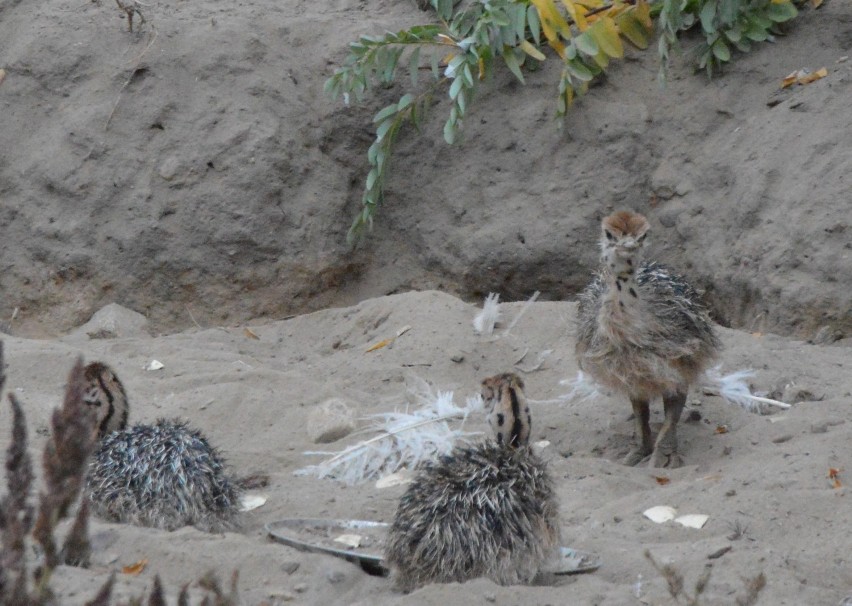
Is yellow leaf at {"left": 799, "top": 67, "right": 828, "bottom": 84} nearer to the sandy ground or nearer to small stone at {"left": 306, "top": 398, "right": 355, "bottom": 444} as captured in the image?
the sandy ground

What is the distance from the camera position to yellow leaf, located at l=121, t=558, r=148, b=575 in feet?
16.3

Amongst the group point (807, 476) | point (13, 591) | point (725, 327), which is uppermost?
point (13, 591)

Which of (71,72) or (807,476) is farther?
(71,72)

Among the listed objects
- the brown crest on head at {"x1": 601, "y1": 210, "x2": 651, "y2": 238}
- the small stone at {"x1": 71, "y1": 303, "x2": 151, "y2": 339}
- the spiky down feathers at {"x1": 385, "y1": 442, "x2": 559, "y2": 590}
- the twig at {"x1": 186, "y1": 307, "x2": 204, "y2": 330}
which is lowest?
the twig at {"x1": 186, "y1": 307, "x2": 204, "y2": 330}

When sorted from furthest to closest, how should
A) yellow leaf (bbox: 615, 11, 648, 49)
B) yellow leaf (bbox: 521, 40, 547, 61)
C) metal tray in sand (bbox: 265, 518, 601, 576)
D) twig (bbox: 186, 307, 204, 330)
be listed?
twig (bbox: 186, 307, 204, 330) → yellow leaf (bbox: 521, 40, 547, 61) → yellow leaf (bbox: 615, 11, 648, 49) → metal tray in sand (bbox: 265, 518, 601, 576)

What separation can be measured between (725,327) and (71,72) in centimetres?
569

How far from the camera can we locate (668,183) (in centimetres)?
997

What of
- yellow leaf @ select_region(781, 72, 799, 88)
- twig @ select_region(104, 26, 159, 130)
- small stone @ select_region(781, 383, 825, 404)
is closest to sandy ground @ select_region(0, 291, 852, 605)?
small stone @ select_region(781, 383, 825, 404)

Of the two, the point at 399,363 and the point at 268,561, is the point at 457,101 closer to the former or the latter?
the point at 399,363

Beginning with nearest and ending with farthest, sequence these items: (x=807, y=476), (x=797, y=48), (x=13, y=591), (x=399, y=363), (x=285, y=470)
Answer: (x=13, y=591)
(x=807, y=476)
(x=285, y=470)
(x=399, y=363)
(x=797, y=48)

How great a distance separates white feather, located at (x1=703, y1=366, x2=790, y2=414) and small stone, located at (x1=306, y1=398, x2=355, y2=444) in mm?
2022

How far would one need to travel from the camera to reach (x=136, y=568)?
5.01 meters

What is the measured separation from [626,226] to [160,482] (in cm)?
255

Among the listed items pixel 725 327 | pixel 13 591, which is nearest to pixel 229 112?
pixel 725 327
